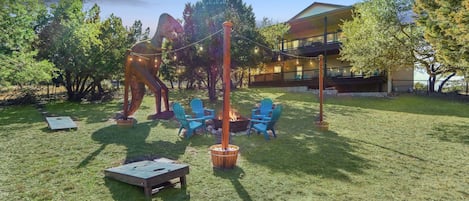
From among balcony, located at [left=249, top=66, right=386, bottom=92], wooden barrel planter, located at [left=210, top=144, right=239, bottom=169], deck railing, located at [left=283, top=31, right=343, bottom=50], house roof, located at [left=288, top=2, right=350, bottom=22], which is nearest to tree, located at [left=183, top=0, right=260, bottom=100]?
balcony, located at [left=249, top=66, right=386, bottom=92]

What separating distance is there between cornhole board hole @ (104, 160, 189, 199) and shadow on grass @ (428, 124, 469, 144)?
8212mm

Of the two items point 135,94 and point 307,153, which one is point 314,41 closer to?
point 135,94

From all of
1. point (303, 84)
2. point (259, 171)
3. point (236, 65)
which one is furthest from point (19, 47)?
point (303, 84)

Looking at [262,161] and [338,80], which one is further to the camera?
[338,80]

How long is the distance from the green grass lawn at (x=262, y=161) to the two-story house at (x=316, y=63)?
35.7ft

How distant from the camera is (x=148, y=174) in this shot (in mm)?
4285

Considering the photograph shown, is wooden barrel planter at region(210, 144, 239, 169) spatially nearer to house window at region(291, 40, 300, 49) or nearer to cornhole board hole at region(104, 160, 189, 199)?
cornhole board hole at region(104, 160, 189, 199)

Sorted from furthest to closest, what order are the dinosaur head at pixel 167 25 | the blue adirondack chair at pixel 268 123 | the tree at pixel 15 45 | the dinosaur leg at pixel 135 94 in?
1. the dinosaur head at pixel 167 25
2. the dinosaur leg at pixel 135 94
3. the tree at pixel 15 45
4. the blue adirondack chair at pixel 268 123

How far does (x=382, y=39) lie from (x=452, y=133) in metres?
8.17

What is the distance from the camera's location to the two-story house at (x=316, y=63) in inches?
858

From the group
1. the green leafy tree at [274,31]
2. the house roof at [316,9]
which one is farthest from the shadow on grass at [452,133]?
the house roof at [316,9]

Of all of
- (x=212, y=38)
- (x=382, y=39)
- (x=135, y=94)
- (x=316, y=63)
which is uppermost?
(x=382, y=39)

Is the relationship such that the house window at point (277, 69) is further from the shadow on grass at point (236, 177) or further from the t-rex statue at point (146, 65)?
the shadow on grass at point (236, 177)

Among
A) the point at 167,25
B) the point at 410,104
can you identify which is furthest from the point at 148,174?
the point at 410,104
